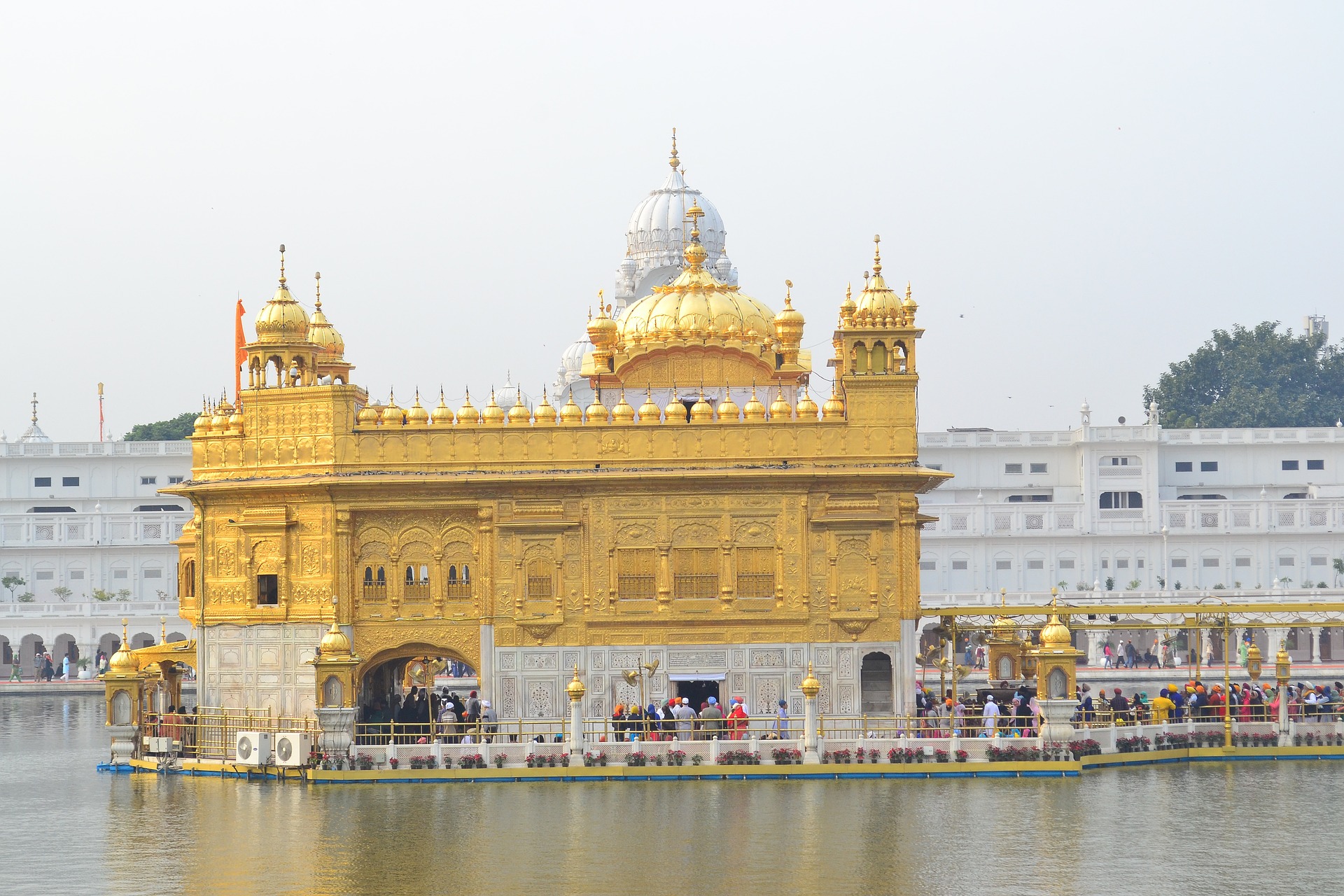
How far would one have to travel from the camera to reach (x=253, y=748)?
108 ft

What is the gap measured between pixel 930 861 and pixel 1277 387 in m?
84.2

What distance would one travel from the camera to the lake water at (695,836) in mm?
23641

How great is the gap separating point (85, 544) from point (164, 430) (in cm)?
2086

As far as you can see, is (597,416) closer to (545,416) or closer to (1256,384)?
(545,416)

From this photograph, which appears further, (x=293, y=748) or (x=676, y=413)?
(x=676, y=413)

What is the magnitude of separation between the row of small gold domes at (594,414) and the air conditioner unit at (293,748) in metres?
5.44

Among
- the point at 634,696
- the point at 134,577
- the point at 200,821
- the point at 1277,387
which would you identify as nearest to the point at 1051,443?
the point at 1277,387

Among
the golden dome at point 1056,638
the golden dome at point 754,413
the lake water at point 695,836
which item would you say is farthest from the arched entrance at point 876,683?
the golden dome at point 754,413

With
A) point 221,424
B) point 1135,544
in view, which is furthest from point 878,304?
point 1135,544

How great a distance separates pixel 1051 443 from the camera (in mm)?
87812

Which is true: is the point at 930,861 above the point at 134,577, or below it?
below

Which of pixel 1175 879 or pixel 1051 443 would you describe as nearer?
pixel 1175 879

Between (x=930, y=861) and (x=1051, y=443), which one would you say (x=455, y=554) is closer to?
(x=930, y=861)

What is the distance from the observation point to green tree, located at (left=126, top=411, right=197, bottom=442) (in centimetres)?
10219
